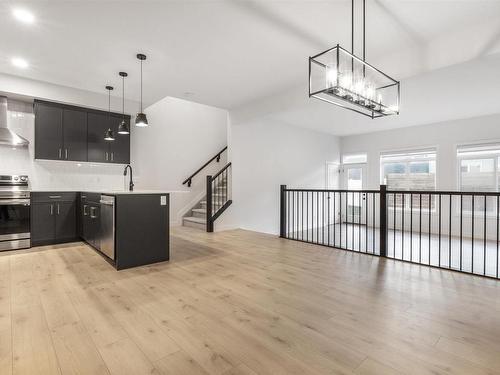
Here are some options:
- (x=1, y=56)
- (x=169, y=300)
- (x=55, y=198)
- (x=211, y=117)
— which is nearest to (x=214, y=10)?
(x=169, y=300)

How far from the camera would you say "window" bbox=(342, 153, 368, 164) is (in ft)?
28.2

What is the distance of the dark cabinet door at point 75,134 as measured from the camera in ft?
16.4

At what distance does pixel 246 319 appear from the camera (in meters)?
2.12

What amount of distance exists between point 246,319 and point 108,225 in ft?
8.04

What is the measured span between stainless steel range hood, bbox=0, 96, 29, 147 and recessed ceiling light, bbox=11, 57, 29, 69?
1010mm

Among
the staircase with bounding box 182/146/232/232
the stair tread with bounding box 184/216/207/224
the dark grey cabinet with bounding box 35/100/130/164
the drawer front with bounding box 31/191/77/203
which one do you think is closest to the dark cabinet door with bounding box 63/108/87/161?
the dark grey cabinet with bounding box 35/100/130/164

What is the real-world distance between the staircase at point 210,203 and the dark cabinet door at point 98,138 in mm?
2101

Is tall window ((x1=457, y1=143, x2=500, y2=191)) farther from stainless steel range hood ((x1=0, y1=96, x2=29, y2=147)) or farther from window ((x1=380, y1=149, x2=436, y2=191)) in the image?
stainless steel range hood ((x1=0, y1=96, x2=29, y2=147))

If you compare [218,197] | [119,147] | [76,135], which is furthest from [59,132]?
[218,197]

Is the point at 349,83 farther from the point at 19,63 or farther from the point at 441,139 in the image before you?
the point at 441,139

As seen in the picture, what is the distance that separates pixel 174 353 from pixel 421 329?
1.79 m

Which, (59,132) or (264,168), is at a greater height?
(59,132)

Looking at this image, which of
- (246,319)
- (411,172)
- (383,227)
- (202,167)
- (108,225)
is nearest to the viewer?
(246,319)

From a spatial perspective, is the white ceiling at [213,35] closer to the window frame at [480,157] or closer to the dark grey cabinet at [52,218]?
the dark grey cabinet at [52,218]
